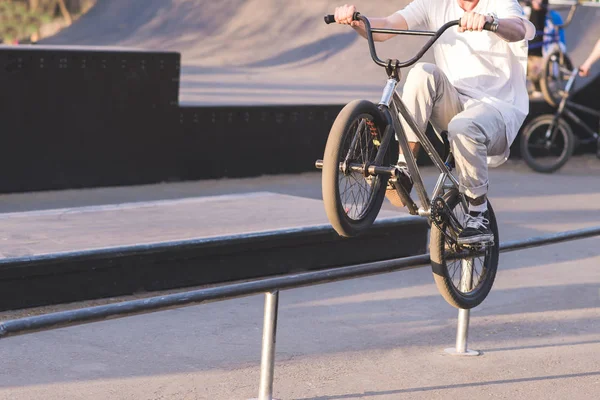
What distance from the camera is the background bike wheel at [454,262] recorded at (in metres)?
4.61

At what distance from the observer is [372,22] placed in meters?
4.71

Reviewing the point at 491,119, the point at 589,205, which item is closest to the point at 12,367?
the point at 491,119

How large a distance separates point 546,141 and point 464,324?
7722mm

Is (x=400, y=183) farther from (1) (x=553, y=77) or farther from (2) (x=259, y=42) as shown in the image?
(2) (x=259, y=42)

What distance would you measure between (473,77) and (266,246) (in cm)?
220

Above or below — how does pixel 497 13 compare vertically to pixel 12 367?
above

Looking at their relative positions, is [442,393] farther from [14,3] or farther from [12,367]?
[14,3]

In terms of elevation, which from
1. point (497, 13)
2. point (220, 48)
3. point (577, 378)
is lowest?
point (220, 48)

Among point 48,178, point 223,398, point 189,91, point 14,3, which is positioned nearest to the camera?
point 223,398

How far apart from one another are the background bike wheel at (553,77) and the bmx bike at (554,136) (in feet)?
0.42

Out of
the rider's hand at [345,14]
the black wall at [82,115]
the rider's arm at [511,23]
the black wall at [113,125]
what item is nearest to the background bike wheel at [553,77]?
the black wall at [113,125]

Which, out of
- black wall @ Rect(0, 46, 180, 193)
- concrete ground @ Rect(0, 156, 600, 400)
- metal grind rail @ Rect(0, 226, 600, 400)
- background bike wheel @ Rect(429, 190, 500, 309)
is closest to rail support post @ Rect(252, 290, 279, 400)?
metal grind rail @ Rect(0, 226, 600, 400)

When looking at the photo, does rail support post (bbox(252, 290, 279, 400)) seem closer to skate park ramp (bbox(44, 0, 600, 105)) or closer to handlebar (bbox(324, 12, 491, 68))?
handlebar (bbox(324, 12, 491, 68))

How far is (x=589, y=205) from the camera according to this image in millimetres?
10258
